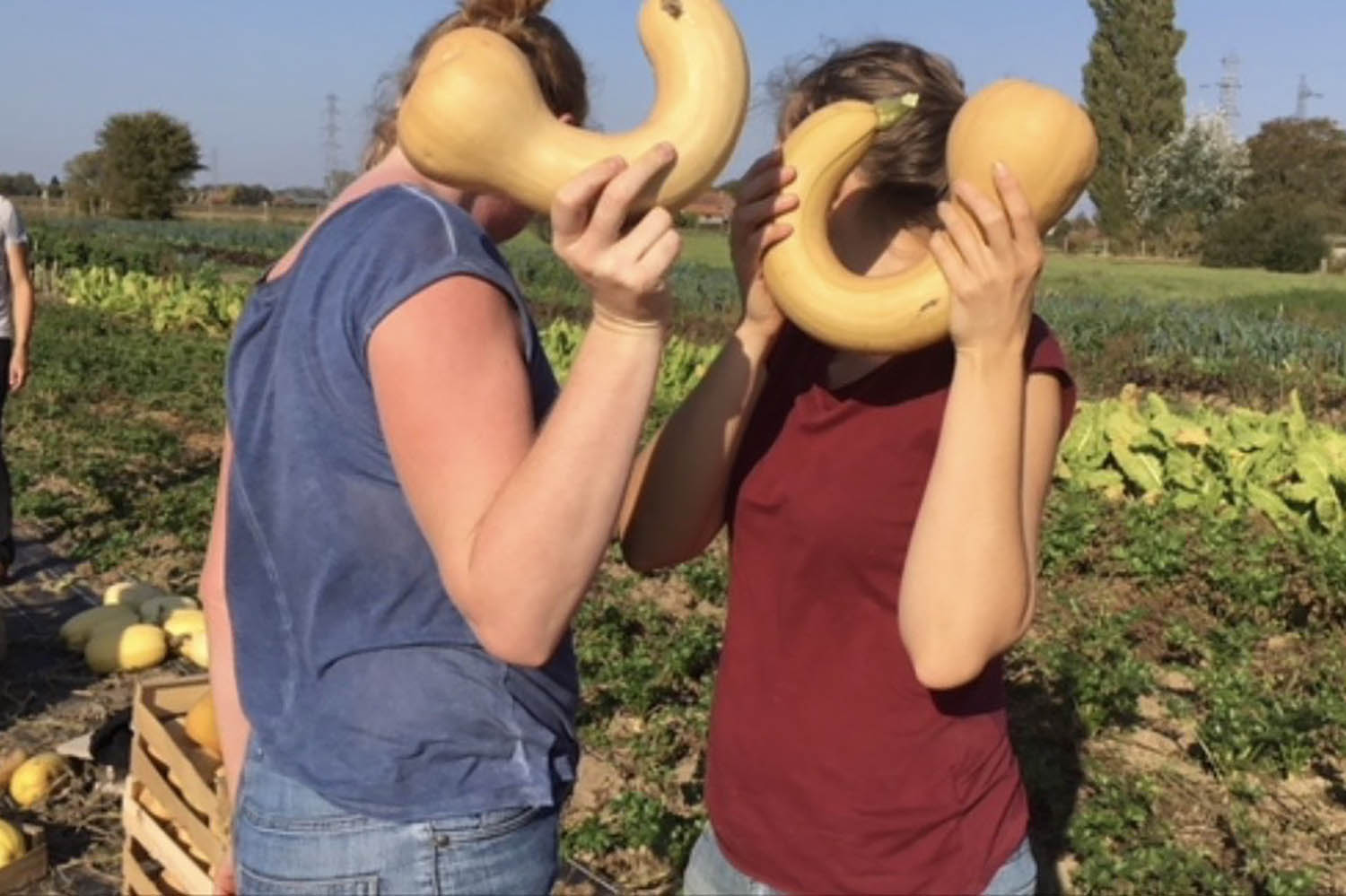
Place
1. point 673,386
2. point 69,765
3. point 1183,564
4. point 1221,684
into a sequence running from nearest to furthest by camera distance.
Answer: point 69,765 → point 1221,684 → point 1183,564 → point 673,386

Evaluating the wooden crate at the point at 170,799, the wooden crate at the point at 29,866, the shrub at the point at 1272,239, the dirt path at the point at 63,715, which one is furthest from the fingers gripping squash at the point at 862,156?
the shrub at the point at 1272,239

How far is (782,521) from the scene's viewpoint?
70.7 inches

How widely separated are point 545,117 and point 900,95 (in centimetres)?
51

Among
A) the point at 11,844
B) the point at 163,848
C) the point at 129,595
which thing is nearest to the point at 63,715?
the point at 129,595

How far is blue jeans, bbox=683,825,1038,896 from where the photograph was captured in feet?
5.83

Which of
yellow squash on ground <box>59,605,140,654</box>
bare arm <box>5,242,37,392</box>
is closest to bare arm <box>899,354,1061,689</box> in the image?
yellow squash on ground <box>59,605,140,654</box>

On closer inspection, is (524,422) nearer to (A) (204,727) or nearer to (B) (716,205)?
(B) (716,205)

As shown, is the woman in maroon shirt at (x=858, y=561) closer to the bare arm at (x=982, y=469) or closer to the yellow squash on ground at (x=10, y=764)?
the bare arm at (x=982, y=469)

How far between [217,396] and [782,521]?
11.3 m

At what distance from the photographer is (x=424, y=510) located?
1.33m

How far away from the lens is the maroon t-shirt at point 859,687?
1.72m

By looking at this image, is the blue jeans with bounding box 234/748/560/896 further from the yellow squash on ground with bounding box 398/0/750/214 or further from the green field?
the green field

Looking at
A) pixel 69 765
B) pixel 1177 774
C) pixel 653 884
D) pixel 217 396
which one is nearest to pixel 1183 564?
pixel 1177 774

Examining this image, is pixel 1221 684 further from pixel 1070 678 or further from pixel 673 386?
pixel 673 386
